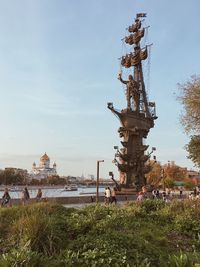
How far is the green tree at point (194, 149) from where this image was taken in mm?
28188

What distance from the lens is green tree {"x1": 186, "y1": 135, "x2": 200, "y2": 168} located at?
2819 centimetres

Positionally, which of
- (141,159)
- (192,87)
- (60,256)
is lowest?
(60,256)

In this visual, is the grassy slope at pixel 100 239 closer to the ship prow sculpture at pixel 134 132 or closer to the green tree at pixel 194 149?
the green tree at pixel 194 149

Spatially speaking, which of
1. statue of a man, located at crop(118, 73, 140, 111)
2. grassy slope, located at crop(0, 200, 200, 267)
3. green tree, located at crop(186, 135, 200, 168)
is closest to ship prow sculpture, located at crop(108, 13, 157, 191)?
statue of a man, located at crop(118, 73, 140, 111)

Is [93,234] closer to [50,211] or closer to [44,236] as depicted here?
[44,236]

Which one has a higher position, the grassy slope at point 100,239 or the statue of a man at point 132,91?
the statue of a man at point 132,91

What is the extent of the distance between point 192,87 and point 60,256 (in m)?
21.6

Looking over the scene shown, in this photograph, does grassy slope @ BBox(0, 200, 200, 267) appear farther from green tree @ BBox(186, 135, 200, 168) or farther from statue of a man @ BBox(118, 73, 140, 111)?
statue of a man @ BBox(118, 73, 140, 111)

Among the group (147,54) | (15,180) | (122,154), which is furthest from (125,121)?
(15,180)

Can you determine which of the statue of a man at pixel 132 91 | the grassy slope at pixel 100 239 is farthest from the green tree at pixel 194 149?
the statue of a man at pixel 132 91

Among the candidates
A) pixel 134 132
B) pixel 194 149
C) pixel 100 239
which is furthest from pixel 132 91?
pixel 100 239

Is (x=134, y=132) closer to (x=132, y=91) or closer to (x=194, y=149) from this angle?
(x=132, y=91)

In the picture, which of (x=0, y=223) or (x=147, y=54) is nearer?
(x=0, y=223)

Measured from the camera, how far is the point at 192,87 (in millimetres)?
26812
